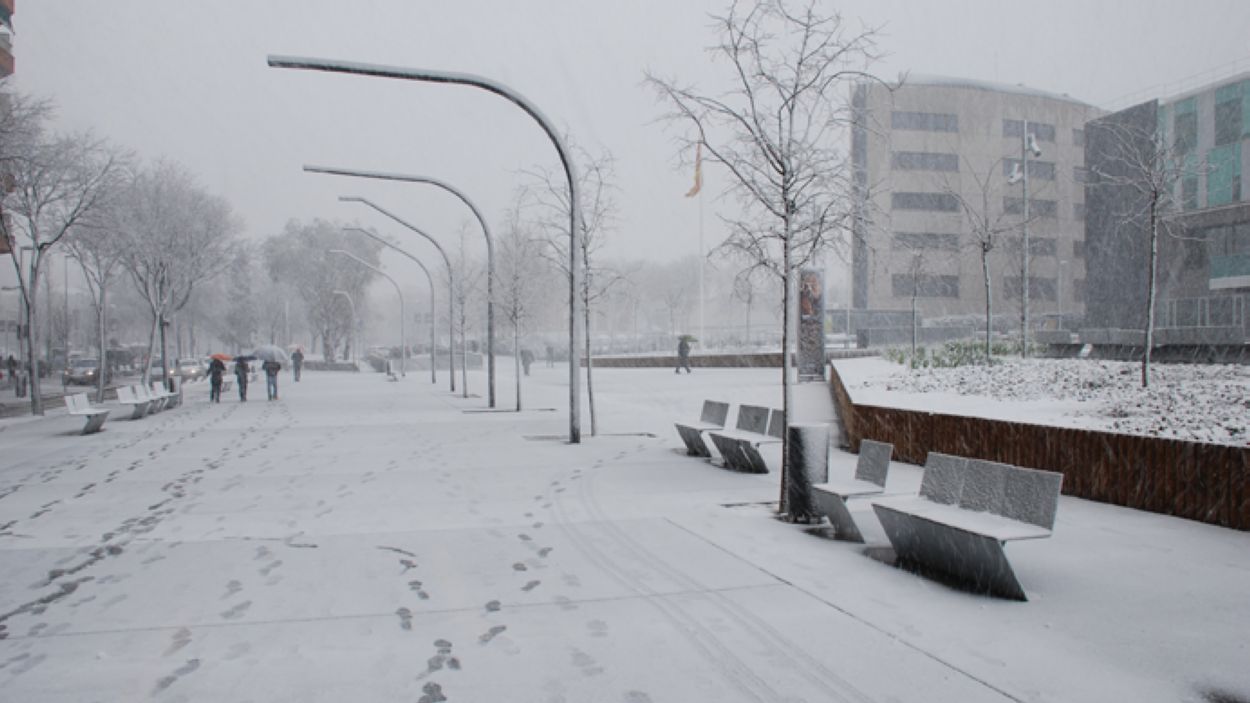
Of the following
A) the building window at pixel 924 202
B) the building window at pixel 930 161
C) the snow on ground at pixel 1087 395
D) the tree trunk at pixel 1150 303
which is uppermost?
the building window at pixel 930 161

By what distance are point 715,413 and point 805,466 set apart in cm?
546

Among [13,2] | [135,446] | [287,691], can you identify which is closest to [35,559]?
[287,691]

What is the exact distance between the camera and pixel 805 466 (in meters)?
8.28

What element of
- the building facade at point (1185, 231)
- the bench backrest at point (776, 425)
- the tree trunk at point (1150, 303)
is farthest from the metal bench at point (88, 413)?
the building facade at point (1185, 231)

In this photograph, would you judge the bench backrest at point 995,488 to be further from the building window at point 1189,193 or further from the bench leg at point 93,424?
the building window at point 1189,193

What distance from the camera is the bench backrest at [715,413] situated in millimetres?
13600

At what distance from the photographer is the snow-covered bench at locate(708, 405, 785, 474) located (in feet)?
37.8

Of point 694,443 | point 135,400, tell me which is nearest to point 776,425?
point 694,443

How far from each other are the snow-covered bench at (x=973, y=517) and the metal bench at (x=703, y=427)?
20.4 ft

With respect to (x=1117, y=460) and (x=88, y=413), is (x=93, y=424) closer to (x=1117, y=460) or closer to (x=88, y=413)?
(x=88, y=413)

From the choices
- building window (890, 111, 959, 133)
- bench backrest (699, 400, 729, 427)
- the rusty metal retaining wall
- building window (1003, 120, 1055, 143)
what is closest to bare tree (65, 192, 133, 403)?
bench backrest (699, 400, 729, 427)

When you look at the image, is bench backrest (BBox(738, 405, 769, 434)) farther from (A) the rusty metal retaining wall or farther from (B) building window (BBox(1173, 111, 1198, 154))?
(B) building window (BBox(1173, 111, 1198, 154))

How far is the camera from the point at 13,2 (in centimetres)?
3697

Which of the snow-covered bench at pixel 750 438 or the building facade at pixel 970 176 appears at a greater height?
the building facade at pixel 970 176
